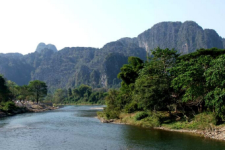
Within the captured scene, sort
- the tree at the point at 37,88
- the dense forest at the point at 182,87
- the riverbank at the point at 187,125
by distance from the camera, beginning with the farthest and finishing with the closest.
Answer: the tree at the point at 37,88
the dense forest at the point at 182,87
the riverbank at the point at 187,125

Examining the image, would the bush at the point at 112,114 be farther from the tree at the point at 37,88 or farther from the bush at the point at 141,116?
the tree at the point at 37,88

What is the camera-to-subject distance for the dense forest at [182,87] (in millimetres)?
26703

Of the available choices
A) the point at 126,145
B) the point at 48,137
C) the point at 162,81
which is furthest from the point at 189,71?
the point at 48,137

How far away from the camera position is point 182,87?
31734 mm

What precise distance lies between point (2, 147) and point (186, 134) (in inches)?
826

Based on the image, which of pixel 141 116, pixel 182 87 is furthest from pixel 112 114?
pixel 182 87

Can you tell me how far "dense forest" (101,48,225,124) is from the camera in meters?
26.7

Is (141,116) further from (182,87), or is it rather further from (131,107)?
(182,87)

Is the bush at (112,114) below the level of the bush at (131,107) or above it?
below

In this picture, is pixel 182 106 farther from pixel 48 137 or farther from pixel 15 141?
pixel 15 141

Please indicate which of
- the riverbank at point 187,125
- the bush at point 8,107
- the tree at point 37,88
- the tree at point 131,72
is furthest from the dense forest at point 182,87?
the tree at point 37,88

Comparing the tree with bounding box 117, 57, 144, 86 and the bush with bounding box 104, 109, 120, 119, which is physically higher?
the tree with bounding box 117, 57, 144, 86

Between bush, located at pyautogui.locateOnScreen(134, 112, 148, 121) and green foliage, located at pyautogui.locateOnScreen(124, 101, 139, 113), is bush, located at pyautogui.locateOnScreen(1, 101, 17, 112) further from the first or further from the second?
bush, located at pyautogui.locateOnScreen(134, 112, 148, 121)

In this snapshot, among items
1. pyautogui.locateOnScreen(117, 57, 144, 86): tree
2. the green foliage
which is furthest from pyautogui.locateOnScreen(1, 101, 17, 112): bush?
the green foliage
